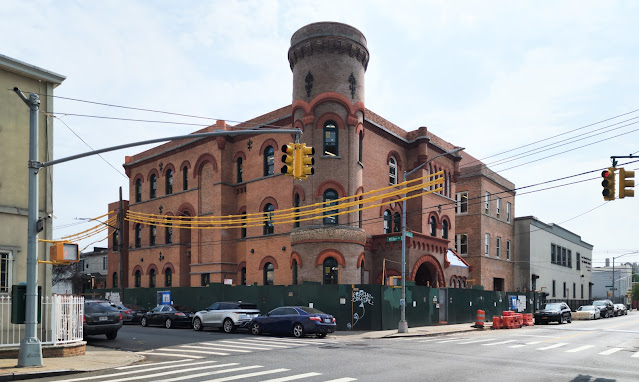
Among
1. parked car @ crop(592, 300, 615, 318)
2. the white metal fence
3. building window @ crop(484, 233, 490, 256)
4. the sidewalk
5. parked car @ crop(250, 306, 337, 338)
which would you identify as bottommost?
parked car @ crop(592, 300, 615, 318)

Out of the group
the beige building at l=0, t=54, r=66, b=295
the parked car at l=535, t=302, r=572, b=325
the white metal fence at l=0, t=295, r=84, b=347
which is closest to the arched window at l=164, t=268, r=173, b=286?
the white metal fence at l=0, t=295, r=84, b=347

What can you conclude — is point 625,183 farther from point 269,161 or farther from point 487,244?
point 487,244

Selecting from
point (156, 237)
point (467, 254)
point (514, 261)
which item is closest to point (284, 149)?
point (156, 237)

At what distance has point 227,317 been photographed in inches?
1027

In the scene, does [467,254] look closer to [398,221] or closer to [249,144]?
[398,221]

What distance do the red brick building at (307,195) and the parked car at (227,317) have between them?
6.30 m

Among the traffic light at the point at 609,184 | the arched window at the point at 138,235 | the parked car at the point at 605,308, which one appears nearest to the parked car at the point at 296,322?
the traffic light at the point at 609,184

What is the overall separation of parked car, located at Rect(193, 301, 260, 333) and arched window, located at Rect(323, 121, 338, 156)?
10887mm

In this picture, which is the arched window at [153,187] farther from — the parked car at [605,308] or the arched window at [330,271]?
the parked car at [605,308]

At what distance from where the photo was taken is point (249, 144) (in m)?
39.6

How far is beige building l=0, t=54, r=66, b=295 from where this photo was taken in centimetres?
1631

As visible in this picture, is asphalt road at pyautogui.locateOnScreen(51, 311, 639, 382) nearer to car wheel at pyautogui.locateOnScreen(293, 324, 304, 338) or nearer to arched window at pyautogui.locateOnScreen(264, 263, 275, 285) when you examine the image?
car wheel at pyautogui.locateOnScreen(293, 324, 304, 338)

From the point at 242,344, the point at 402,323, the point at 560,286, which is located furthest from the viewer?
the point at 560,286

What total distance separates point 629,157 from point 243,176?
26.7 meters
